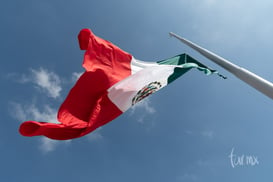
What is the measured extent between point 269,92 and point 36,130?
6.99 metres

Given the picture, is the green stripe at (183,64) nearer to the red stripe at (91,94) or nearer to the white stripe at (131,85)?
the white stripe at (131,85)

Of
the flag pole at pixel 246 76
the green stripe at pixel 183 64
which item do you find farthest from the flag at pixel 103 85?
the flag pole at pixel 246 76

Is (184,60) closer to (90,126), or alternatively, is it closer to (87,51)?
(87,51)

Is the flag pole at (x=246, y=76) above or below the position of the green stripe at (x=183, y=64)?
below

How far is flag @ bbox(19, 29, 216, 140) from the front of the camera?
34.4ft

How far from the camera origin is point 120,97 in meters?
11.4

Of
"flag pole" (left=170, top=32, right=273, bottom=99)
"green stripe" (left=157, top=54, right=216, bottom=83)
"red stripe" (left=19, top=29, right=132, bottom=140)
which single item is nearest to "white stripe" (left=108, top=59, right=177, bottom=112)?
"red stripe" (left=19, top=29, right=132, bottom=140)

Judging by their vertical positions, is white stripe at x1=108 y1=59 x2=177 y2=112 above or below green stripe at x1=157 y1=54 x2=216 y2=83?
below

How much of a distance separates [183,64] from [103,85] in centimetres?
394

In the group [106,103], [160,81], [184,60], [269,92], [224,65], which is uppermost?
[184,60]

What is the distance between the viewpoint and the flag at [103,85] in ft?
34.4

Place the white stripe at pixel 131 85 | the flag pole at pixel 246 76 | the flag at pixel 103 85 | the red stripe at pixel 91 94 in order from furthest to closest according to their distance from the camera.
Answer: the white stripe at pixel 131 85
the flag at pixel 103 85
the red stripe at pixel 91 94
the flag pole at pixel 246 76

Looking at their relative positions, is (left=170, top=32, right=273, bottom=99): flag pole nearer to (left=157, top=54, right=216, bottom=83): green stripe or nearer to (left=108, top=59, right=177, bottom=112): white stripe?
(left=157, top=54, right=216, bottom=83): green stripe

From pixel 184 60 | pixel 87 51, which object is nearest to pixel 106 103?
pixel 87 51
